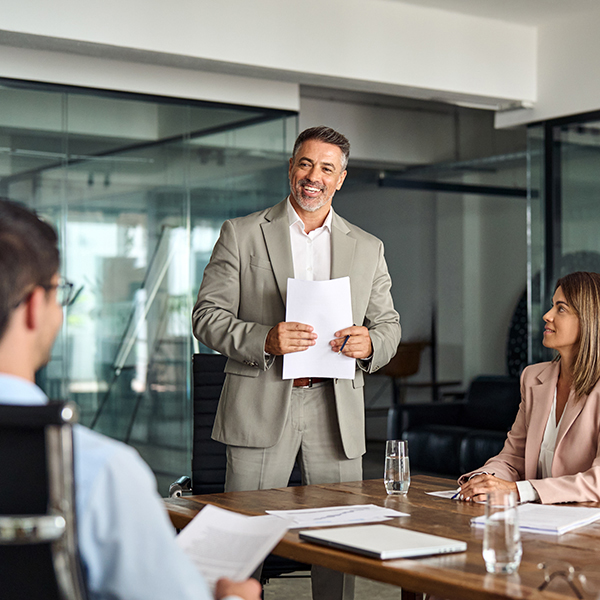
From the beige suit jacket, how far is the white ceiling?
2.93 metres

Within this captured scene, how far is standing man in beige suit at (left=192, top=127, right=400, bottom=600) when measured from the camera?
8.64 feet

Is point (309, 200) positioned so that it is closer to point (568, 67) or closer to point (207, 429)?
point (207, 429)

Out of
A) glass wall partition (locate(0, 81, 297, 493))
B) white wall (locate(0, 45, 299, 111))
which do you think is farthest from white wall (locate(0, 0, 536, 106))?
glass wall partition (locate(0, 81, 297, 493))

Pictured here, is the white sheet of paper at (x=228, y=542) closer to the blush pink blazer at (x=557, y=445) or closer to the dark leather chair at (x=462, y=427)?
the blush pink blazer at (x=557, y=445)

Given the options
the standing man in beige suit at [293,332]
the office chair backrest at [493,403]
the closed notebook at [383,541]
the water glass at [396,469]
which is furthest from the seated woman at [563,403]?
the office chair backrest at [493,403]

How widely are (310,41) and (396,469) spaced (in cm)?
340

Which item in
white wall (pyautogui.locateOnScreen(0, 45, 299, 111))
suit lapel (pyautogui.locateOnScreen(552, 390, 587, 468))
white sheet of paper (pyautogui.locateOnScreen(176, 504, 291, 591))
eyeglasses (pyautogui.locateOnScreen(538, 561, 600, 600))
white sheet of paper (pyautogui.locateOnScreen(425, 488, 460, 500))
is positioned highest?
white wall (pyautogui.locateOnScreen(0, 45, 299, 111))

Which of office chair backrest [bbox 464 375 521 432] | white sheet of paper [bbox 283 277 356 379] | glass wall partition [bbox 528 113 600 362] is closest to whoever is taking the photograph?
white sheet of paper [bbox 283 277 356 379]

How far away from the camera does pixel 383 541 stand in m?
1.58

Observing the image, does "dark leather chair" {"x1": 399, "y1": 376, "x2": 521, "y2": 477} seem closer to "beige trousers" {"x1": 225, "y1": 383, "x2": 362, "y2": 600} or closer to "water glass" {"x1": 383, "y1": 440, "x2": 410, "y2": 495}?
"beige trousers" {"x1": 225, "y1": 383, "x2": 362, "y2": 600}

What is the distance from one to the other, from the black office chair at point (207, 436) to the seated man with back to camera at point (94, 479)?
1.94m

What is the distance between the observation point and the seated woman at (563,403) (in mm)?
2336

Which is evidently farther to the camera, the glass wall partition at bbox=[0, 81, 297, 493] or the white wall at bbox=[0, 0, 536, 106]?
the glass wall partition at bbox=[0, 81, 297, 493]

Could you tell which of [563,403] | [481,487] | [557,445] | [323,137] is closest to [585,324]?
[563,403]
